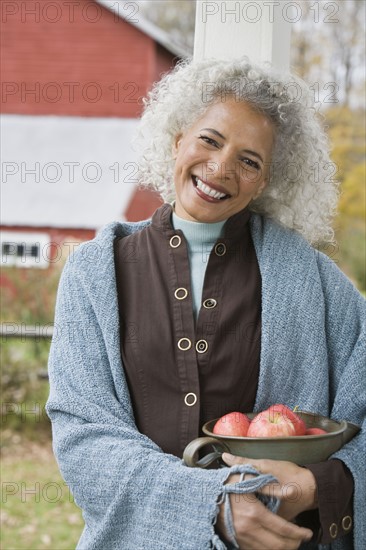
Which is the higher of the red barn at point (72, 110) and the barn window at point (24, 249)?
the red barn at point (72, 110)

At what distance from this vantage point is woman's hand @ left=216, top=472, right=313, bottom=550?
174 centimetres

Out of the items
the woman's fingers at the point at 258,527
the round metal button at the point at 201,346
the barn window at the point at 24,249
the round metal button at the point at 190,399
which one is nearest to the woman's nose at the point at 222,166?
the round metal button at the point at 201,346

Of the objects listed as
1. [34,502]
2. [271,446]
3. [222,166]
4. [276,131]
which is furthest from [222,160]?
[34,502]

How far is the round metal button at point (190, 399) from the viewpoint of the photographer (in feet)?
6.51

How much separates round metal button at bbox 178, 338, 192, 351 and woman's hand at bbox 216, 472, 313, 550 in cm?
37

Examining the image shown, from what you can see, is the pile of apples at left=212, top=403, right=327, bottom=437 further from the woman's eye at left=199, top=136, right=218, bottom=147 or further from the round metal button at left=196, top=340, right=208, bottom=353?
the woman's eye at left=199, top=136, right=218, bottom=147

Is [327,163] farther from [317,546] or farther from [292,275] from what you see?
[317,546]

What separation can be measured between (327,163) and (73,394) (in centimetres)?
94

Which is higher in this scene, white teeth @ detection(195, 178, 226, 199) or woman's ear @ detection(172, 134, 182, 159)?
woman's ear @ detection(172, 134, 182, 159)

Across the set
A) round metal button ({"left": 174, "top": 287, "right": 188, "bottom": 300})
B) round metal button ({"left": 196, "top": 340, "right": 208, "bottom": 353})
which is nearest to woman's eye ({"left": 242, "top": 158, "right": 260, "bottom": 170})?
round metal button ({"left": 174, "top": 287, "right": 188, "bottom": 300})

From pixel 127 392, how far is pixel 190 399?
15 centimetres

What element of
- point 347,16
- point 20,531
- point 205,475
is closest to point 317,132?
point 205,475

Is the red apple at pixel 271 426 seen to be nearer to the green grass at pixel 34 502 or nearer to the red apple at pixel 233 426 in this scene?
the red apple at pixel 233 426

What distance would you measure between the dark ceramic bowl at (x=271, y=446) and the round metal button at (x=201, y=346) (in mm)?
190
